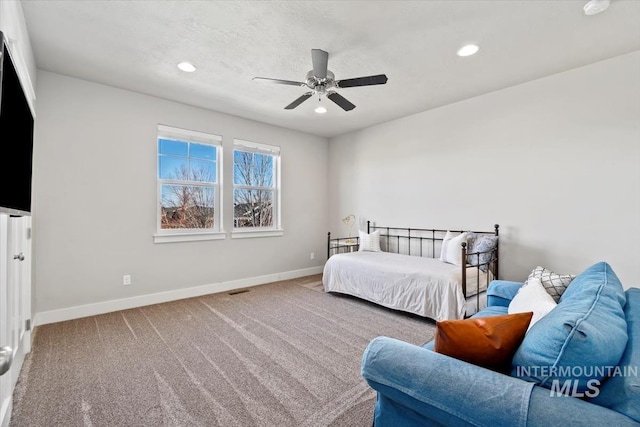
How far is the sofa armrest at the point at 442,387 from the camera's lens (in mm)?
873

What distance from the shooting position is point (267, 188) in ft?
16.3

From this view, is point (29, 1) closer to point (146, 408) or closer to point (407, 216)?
point (146, 408)

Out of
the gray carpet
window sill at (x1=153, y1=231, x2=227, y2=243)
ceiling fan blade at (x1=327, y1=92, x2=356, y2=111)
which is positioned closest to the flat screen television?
the gray carpet

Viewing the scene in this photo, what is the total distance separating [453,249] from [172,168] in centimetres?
391

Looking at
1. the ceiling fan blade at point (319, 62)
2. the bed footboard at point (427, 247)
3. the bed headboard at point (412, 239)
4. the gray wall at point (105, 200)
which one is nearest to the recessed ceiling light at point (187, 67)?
the gray wall at point (105, 200)

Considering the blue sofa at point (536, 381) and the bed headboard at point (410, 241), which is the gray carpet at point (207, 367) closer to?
the blue sofa at point (536, 381)

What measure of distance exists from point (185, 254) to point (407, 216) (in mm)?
3368

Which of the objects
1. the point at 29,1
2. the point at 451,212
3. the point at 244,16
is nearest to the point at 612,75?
the point at 451,212

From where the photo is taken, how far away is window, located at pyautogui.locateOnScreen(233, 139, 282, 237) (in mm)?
4633

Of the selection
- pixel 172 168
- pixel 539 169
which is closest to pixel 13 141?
pixel 172 168

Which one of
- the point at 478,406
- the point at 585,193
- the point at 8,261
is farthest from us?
the point at 585,193

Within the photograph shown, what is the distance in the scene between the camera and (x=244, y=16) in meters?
2.22

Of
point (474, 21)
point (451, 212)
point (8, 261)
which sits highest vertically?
point (474, 21)

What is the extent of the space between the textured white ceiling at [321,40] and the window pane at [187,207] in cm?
132
